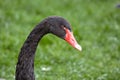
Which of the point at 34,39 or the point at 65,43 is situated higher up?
the point at 65,43

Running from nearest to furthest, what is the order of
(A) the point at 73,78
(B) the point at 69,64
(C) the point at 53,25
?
(C) the point at 53,25
(A) the point at 73,78
(B) the point at 69,64

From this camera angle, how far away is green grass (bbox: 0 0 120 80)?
6152 millimetres

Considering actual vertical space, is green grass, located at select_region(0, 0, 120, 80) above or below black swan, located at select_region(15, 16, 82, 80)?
above

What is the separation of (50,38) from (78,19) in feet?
5.41

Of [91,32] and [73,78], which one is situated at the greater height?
[91,32]

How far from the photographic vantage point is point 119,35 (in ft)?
26.7

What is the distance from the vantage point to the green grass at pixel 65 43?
615 centimetres

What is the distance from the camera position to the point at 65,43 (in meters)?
7.50

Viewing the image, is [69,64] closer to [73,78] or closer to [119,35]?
[73,78]

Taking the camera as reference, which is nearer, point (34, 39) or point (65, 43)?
point (34, 39)

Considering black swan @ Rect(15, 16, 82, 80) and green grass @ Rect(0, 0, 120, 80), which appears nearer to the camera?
black swan @ Rect(15, 16, 82, 80)

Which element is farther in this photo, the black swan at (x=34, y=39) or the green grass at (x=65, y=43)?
the green grass at (x=65, y=43)

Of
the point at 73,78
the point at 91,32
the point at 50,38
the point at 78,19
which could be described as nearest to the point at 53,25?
the point at 73,78

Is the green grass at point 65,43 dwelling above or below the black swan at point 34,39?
above
